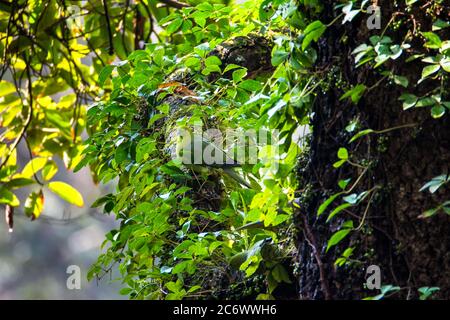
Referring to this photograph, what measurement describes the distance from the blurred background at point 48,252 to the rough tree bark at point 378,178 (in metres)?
8.27

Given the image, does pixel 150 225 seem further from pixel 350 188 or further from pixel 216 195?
pixel 350 188

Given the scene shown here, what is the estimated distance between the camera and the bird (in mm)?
1422

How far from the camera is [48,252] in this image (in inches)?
385

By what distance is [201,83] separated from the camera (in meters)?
1.55

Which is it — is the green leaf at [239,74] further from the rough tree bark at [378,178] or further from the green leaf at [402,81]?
the green leaf at [402,81]

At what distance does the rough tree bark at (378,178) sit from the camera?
99 centimetres

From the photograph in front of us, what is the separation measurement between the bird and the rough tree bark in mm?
363

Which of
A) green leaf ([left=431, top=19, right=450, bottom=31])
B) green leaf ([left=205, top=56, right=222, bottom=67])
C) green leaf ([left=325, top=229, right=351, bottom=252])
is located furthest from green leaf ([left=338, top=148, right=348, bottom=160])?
green leaf ([left=205, top=56, right=222, bottom=67])

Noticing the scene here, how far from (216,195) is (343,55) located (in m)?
0.60

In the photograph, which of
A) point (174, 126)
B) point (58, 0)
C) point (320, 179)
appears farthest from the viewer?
point (58, 0)

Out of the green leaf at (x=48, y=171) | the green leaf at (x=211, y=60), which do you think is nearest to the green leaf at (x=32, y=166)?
the green leaf at (x=48, y=171)

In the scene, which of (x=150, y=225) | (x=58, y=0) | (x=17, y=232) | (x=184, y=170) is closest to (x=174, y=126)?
(x=184, y=170)

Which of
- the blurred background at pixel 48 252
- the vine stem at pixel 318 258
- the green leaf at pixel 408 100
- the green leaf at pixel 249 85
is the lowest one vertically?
the blurred background at pixel 48 252

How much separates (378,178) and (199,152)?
0.50m
